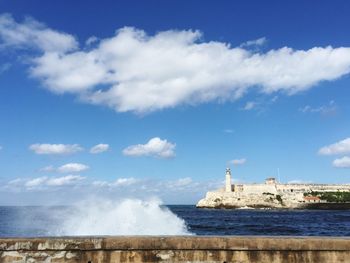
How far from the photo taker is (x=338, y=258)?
21.1 feet

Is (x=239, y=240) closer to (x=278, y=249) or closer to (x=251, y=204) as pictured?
(x=278, y=249)

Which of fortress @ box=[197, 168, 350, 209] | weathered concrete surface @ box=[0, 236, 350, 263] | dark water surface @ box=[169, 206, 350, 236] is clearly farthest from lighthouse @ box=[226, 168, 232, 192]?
weathered concrete surface @ box=[0, 236, 350, 263]

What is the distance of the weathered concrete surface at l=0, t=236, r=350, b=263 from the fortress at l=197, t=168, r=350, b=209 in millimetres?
115799

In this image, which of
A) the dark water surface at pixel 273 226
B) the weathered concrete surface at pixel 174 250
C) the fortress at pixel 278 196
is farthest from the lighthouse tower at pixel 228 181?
the weathered concrete surface at pixel 174 250

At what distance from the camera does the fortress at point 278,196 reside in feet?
388

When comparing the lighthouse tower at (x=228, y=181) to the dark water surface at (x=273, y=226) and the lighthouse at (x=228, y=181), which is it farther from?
the dark water surface at (x=273, y=226)

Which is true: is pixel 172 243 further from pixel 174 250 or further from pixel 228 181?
pixel 228 181

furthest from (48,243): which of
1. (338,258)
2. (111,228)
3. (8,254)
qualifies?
(111,228)

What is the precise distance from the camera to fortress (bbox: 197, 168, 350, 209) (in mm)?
118125

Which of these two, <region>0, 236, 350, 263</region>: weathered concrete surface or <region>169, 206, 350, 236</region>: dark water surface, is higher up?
<region>0, 236, 350, 263</region>: weathered concrete surface

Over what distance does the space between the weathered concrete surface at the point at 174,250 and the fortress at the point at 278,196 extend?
380ft

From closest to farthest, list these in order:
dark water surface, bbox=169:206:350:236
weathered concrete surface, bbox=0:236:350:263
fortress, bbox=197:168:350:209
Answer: weathered concrete surface, bbox=0:236:350:263, dark water surface, bbox=169:206:350:236, fortress, bbox=197:168:350:209

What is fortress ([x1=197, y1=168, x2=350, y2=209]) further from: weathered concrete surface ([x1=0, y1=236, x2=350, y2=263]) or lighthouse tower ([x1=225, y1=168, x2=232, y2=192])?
weathered concrete surface ([x1=0, y1=236, x2=350, y2=263])

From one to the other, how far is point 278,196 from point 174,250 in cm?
12144
